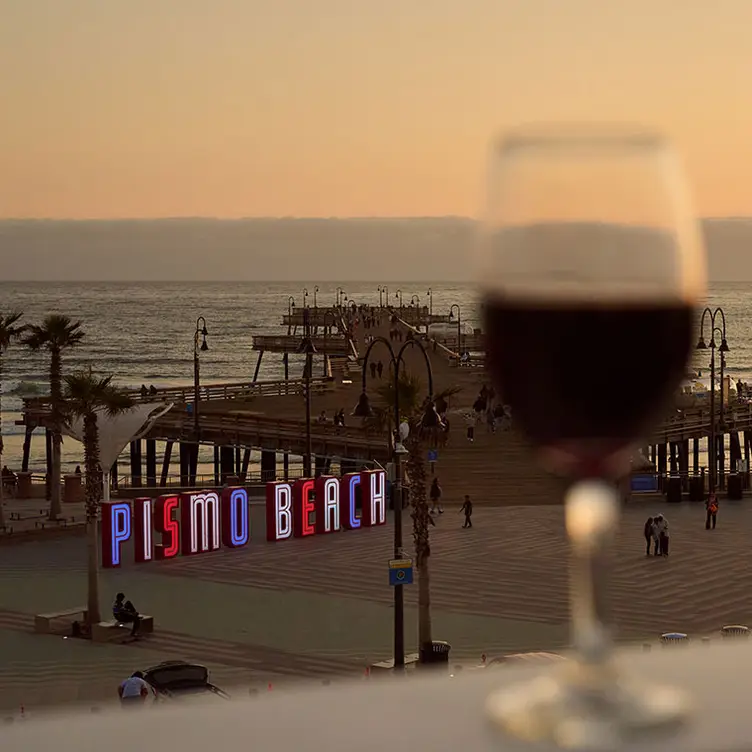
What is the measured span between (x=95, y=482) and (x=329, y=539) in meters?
10.8

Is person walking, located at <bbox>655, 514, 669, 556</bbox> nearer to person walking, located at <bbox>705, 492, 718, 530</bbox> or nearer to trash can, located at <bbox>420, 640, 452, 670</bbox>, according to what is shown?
person walking, located at <bbox>705, 492, 718, 530</bbox>

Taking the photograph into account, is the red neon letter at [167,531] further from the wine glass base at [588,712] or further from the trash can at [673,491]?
the wine glass base at [588,712]

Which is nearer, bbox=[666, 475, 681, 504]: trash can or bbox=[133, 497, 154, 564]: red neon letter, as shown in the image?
bbox=[133, 497, 154, 564]: red neon letter

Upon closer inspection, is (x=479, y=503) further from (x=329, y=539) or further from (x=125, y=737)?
(x=125, y=737)

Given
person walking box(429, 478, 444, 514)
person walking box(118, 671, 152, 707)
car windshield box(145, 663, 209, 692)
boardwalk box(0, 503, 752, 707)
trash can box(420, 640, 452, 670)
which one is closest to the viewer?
person walking box(118, 671, 152, 707)

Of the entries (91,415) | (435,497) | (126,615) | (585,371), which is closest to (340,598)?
(126,615)

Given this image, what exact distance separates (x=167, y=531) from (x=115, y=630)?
325 inches

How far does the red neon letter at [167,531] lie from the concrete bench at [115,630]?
754 cm

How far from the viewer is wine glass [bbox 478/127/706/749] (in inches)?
70.4

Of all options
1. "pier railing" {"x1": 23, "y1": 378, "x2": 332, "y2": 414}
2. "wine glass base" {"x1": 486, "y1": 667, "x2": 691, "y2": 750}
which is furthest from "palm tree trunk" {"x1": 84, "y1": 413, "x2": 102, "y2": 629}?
"pier railing" {"x1": 23, "y1": 378, "x2": 332, "y2": 414}

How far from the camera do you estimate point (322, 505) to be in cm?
3922

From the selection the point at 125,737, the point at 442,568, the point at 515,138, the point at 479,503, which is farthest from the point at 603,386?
the point at 479,503

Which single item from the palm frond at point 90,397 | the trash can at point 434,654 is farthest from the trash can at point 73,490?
the trash can at point 434,654

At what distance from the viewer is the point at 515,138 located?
6.03 ft
